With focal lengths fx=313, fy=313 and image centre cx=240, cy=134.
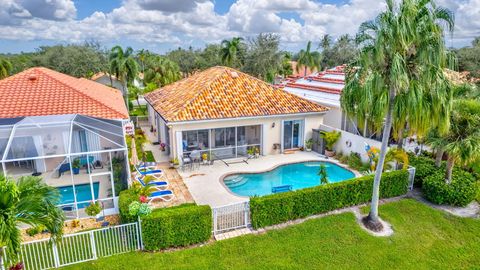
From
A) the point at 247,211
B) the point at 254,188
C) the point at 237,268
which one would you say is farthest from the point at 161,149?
the point at 237,268

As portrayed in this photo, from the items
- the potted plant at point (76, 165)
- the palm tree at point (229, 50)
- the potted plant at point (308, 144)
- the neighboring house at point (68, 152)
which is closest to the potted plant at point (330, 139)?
the potted plant at point (308, 144)

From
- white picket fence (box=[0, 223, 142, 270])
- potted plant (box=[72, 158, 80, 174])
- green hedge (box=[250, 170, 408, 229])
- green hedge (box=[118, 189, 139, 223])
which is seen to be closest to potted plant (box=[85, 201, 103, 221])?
green hedge (box=[118, 189, 139, 223])

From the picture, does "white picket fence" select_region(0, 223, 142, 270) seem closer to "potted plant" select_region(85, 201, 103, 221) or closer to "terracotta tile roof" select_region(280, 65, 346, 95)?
"potted plant" select_region(85, 201, 103, 221)

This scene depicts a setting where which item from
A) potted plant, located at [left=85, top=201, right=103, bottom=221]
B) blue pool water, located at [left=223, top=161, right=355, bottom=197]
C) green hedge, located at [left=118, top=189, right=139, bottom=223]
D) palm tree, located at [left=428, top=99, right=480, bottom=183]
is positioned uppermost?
palm tree, located at [left=428, top=99, right=480, bottom=183]

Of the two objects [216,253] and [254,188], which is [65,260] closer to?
[216,253]

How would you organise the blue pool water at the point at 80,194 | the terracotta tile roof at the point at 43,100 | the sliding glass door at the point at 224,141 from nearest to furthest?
the blue pool water at the point at 80,194 → the terracotta tile roof at the point at 43,100 → the sliding glass door at the point at 224,141

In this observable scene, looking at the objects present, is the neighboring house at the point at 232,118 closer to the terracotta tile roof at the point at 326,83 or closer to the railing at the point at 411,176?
the terracotta tile roof at the point at 326,83
